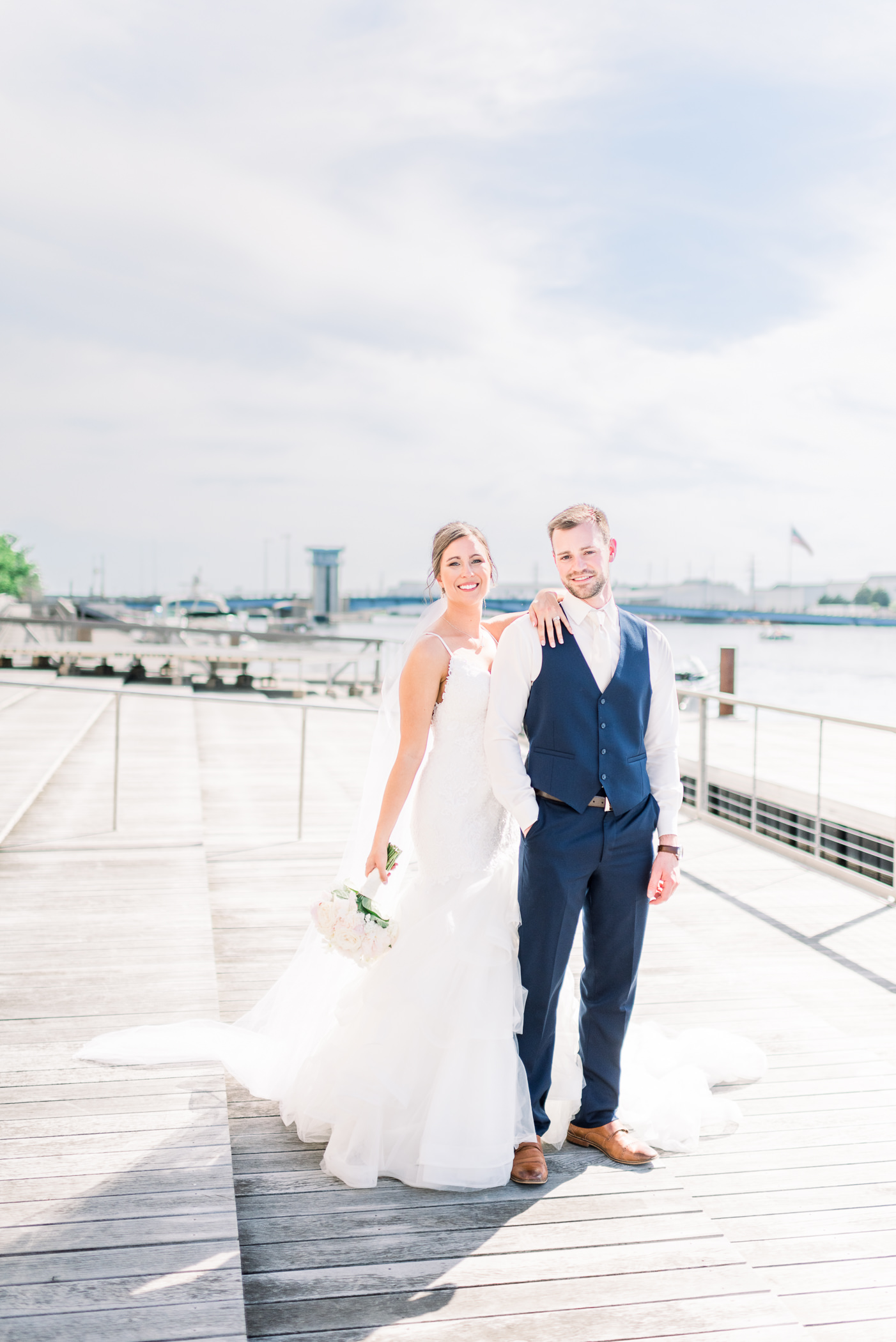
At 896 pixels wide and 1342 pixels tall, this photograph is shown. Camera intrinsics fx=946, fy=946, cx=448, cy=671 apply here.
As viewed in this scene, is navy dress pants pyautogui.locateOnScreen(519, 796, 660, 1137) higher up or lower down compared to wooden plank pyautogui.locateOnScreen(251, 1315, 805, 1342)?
higher up

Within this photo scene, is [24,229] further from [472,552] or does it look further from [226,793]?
[472,552]

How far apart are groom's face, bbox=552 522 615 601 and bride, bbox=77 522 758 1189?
0.07 m

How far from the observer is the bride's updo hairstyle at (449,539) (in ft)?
8.10

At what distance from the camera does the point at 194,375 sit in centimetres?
2744

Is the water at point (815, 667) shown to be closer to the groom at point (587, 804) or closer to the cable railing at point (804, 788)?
the cable railing at point (804, 788)

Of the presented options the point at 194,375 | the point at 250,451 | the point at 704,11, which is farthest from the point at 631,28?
the point at 250,451

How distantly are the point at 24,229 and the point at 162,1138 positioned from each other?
13.5 meters

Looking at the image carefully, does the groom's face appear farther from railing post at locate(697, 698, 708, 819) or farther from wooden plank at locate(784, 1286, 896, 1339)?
railing post at locate(697, 698, 708, 819)

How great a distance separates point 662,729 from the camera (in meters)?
2.35

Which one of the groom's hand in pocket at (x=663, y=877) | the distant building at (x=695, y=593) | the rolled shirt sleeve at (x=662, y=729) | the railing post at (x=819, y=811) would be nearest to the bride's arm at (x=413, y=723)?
the rolled shirt sleeve at (x=662, y=729)

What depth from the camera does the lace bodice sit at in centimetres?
239

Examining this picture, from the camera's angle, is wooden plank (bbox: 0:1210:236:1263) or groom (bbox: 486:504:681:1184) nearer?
wooden plank (bbox: 0:1210:236:1263)

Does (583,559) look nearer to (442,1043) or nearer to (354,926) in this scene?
(354,926)

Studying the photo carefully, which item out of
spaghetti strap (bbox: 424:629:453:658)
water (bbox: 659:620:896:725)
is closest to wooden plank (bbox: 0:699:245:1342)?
spaghetti strap (bbox: 424:629:453:658)
